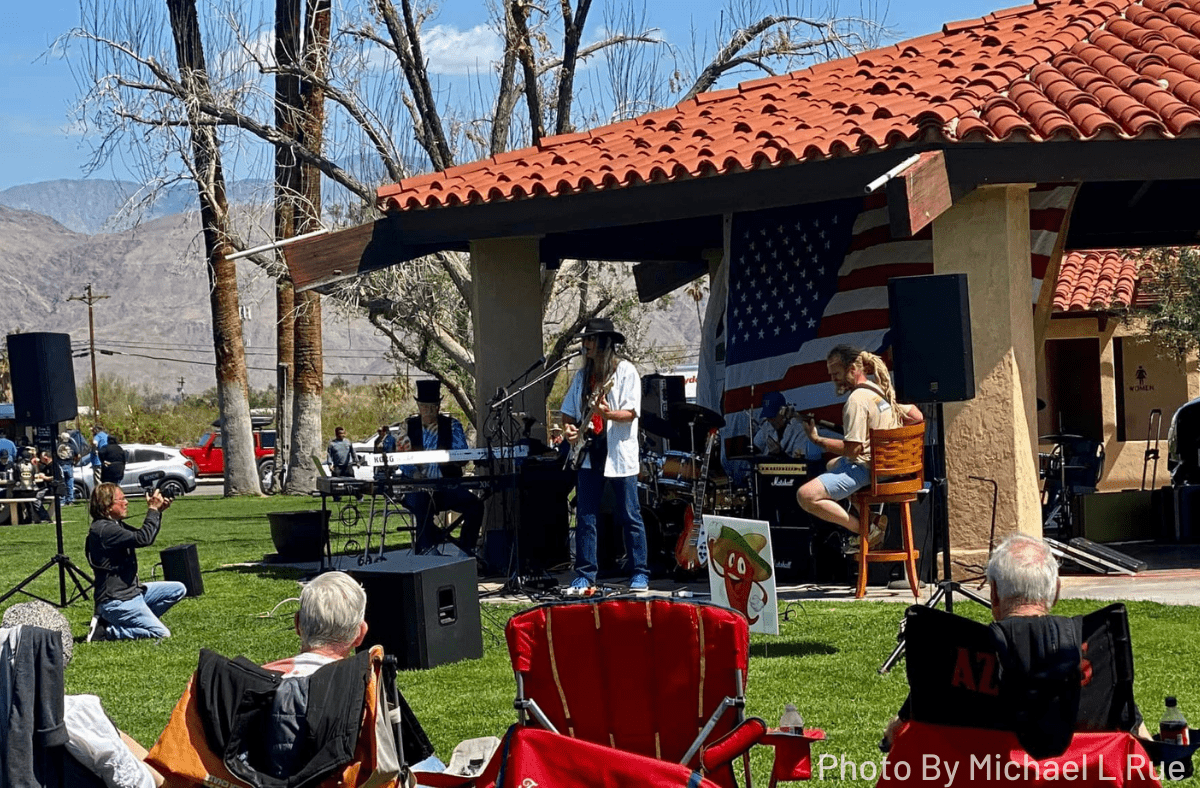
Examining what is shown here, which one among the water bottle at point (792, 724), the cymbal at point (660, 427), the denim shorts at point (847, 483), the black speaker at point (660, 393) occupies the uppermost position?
the black speaker at point (660, 393)

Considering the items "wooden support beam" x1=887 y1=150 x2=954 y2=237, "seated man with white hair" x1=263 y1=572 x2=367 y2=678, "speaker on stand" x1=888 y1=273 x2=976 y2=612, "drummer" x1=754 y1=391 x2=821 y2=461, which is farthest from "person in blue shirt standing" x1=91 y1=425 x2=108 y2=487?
"seated man with white hair" x1=263 y1=572 x2=367 y2=678

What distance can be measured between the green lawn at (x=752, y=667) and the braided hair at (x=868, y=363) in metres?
1.33

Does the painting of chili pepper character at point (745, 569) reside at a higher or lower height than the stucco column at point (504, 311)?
lower

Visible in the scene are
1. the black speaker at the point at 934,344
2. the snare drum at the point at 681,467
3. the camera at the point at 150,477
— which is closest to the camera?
the black speaker at the point at 934,344

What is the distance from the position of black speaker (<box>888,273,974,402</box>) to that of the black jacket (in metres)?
4.75

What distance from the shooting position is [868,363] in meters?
9.87

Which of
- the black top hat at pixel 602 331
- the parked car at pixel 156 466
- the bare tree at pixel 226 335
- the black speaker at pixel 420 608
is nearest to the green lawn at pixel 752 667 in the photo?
the black speaker at pixel 420 608

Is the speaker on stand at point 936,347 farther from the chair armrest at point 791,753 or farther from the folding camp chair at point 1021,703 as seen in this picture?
the folding camp chair at point 1021,703

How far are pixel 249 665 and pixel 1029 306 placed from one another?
754cm

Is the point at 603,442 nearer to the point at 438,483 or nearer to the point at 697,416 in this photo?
the point at 697,416

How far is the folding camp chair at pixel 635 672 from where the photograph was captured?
4.68 meters

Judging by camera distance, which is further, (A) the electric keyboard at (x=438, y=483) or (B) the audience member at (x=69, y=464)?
(B) the audience member at (x=69, y=464)

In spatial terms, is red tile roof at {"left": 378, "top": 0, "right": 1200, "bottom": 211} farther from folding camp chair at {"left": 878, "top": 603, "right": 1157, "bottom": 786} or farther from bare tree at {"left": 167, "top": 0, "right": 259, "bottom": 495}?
bare tree at {"left": 167, "top": 0, "right": 259, "bottom": 495}

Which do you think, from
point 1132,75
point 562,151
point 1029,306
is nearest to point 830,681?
point 1029,306
